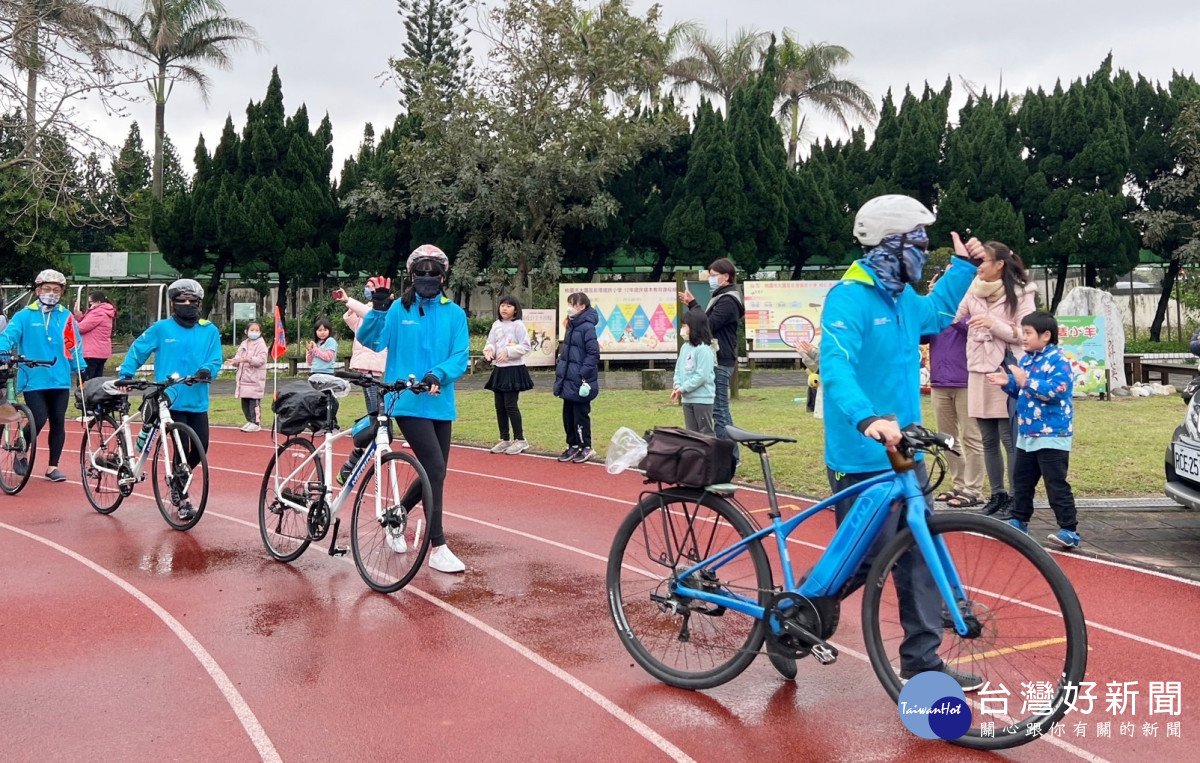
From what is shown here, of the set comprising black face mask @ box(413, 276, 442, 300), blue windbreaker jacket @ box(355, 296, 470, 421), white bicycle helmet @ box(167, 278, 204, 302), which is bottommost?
blue windbreaker jacket @ box(355, 296, 470, 421)

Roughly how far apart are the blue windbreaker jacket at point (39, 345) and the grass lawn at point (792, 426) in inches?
174

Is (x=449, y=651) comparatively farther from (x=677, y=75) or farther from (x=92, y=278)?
(x=677, y=75)

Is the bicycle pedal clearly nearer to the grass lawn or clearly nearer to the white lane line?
the white lane line

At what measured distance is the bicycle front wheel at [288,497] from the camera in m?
6.19

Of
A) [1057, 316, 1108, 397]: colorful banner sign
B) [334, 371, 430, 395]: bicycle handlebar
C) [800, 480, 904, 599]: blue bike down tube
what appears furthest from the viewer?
[1057, 316, 1108, 397]: colorful banner sign

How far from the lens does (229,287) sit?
34000mm

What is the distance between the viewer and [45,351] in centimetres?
965

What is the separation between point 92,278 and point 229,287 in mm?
4123

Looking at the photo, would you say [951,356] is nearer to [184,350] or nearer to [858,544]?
[858,544]

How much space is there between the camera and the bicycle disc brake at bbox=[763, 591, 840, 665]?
3.77 metres

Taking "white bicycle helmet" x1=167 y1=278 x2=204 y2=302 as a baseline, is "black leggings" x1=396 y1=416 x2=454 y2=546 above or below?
below

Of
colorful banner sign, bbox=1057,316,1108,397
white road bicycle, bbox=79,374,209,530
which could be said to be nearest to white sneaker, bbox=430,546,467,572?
white road bicycle, bbox=79,374,209,530

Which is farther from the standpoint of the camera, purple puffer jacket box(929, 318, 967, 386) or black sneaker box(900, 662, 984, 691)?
purple puffer jacket box(929, 318, 967, 386)

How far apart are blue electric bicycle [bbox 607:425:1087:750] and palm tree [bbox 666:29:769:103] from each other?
35.1 meters
